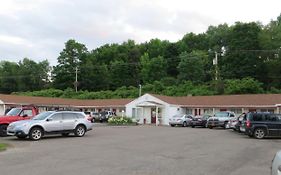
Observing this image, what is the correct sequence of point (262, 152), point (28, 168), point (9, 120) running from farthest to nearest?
point (9, 120) < point (262, 152) < point (28, 168)

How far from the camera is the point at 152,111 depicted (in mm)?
57312

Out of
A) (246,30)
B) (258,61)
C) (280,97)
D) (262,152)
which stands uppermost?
(246,30)

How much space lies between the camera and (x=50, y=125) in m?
23.2

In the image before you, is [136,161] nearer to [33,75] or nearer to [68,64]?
[68,64]

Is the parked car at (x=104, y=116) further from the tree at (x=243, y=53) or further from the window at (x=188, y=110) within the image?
the tree at (x=243, y=53)

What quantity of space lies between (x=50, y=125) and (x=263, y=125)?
12.6m

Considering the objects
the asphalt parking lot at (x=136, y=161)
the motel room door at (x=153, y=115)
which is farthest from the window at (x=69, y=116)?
the motel room door at (x=153, y=115)

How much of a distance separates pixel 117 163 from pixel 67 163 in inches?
59.5

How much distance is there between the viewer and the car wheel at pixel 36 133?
73.0ft

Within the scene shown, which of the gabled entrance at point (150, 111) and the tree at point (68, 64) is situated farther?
the tree at point (68, 64)

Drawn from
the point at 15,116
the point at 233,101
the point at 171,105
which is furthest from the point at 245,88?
the point at 15,116

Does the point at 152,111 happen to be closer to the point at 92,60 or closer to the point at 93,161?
the point at 93,161

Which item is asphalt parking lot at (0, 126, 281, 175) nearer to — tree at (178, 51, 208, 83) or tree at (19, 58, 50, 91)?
tree at (178, 51, 208, 83)

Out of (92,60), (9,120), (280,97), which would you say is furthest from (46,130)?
(92,60)
